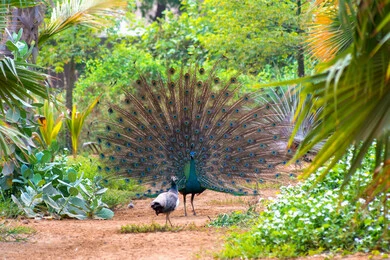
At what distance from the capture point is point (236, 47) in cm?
1711

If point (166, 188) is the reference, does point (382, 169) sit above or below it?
above

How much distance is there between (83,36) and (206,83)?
43.0 feet

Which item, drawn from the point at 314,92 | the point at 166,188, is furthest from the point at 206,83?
the point at 314,92

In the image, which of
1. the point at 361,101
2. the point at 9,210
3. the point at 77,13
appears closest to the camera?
the point at 361,101

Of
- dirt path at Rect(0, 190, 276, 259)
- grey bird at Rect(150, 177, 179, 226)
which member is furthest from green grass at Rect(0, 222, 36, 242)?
grey bird at Rect(150, 177, 179, 226)

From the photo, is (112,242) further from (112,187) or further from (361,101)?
(112,187)

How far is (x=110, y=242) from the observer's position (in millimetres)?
8586

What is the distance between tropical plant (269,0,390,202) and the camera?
4.54m

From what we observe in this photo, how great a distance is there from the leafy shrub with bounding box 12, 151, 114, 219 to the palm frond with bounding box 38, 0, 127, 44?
1968mm

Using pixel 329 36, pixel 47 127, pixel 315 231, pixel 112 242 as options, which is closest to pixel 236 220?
pixel 112 242

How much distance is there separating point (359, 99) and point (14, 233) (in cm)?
535

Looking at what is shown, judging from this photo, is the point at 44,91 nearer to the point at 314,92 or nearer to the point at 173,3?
the point at 314,92

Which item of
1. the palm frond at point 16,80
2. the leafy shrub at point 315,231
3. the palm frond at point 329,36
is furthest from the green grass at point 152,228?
the palm frond at point 329,36

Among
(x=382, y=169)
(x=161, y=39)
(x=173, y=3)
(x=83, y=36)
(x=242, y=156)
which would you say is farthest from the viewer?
(x=173, y=3)
